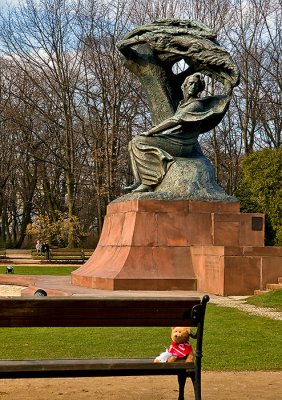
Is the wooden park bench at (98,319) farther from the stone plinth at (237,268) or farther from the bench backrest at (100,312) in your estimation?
the stone plinth at (237,268)

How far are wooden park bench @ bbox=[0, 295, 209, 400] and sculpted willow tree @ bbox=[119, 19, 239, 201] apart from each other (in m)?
12.3

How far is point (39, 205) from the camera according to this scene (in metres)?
59.3

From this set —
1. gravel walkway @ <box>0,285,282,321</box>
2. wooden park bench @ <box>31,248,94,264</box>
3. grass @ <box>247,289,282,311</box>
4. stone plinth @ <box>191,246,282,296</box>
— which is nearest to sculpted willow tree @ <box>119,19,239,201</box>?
stone plinth @ <box>191,246,282,296</box>

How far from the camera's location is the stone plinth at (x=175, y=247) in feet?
55.4

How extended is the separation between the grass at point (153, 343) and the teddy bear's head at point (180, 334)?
1987 mm

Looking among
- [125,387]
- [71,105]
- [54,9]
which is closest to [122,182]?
[71,105]

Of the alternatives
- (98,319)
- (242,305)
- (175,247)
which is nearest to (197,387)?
(98,319)

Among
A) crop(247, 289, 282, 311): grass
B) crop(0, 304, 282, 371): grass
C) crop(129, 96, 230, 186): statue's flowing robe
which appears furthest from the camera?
crop(129, 96, 230, 186): statue's flowing robe

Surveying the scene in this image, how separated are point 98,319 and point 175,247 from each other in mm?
12267

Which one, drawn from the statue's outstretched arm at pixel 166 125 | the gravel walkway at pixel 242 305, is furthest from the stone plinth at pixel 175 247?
the statue's outstretched arm at pixel 166 125

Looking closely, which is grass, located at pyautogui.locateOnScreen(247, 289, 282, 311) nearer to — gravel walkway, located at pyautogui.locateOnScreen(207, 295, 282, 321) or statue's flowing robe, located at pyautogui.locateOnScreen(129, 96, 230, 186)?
gravel walkway, located at pyautogui.locateOnScreen(207, 295, 282, 321)

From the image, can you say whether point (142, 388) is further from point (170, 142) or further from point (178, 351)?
point (170, 142)

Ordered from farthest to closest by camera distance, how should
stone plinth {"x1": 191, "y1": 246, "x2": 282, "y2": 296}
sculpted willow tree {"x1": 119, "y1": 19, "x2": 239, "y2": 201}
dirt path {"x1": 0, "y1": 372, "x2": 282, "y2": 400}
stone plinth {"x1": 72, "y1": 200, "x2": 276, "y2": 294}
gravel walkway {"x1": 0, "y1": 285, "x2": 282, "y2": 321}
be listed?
sculpted willow tree {"x1": 119, "y1": 19, "x2": 239, "y2": 201}
stone plinth {"x1": 72, "y1": 200, "x2": 276, "y2": 294}
stone plinth {"x1": 191, "y1": 246, "x2": 282, "y2": 296}
gravel walkway {"x1": 0, "y1": 285, "x2": 282, "y2": 321}
dirt path {"x1": 0, "y1": 372, "x2": 282, "y2": 400}

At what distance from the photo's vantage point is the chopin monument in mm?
16953
